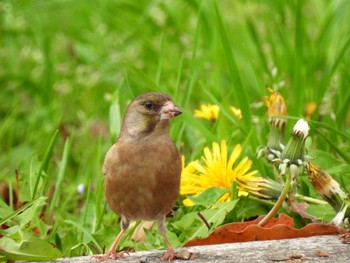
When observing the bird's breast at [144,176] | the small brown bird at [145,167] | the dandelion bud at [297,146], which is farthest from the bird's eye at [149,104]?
the dandelion bud at [297,146]

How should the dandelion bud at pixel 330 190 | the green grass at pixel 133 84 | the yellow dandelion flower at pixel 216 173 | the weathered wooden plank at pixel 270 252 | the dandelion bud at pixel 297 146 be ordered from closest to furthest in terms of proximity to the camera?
the weathered wooden plank at pixel 270 252 → the dandelion bud at pixel 297 146 → the dandelion bud at pixel 330 190 → the yellow dandelion flower at pixel 216 173 → the green grass at pixel 133 84

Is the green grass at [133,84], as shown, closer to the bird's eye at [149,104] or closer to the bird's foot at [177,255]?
the bird's foot at [177,255]

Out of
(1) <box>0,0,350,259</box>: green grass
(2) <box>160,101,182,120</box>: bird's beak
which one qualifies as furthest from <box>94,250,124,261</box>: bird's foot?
(2) <box>160,101,182,120</box>: bird's beak

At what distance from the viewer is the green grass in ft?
11.0

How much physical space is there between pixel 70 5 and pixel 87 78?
513 mm

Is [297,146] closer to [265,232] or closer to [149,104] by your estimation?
[265,232]

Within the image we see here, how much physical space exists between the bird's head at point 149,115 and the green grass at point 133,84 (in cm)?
40

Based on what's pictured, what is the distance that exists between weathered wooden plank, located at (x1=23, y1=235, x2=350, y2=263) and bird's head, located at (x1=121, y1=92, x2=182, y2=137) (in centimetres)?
38

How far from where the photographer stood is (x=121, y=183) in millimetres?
Answer: 2688

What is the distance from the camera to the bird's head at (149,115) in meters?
2.76

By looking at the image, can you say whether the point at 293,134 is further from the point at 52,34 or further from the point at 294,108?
the point at 52,34

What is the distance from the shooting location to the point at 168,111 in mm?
2746

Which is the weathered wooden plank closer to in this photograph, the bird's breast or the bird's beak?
the bird's breast

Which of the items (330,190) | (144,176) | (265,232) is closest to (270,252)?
(265,232)
